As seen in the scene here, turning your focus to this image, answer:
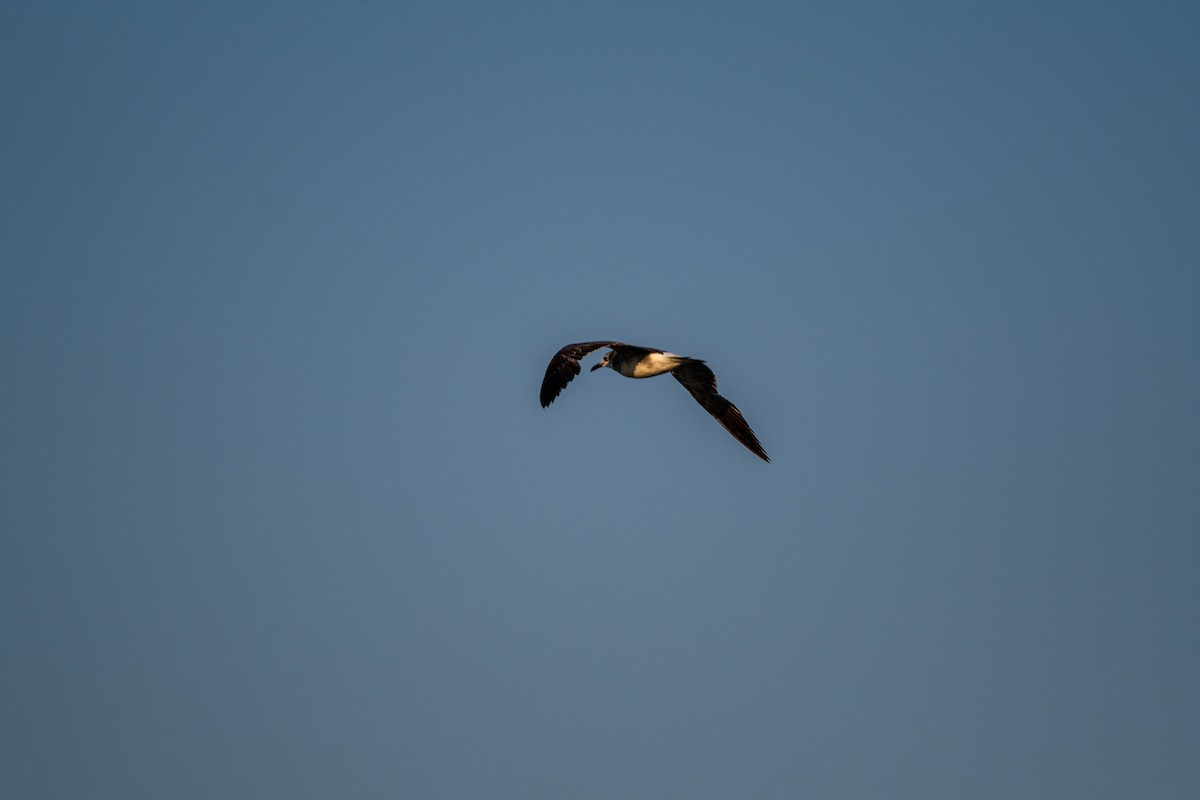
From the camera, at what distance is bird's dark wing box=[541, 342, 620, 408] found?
38594 mm

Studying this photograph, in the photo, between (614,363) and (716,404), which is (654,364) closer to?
(614,363)

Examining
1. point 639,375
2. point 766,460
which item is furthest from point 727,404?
point 639,375

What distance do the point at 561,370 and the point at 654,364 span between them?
2333mm

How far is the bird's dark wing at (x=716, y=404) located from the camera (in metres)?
41.8

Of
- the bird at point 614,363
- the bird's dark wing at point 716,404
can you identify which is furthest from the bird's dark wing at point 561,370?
the bird's dark wing at point 716,404

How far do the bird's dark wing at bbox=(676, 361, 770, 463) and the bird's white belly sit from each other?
273 centimetres

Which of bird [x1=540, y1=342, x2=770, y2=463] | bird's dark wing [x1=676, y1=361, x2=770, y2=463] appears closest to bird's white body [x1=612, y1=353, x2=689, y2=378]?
bird [x1=540, y1=342, x2=770, y2=463]

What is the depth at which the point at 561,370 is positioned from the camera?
38625 millimetres

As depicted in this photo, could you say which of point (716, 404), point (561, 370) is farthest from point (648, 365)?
point (716, 404)

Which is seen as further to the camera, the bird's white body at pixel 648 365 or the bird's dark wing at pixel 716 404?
the bird's dark wing at pixel 716 404

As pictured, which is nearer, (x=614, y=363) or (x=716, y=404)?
(x=614, y=363)

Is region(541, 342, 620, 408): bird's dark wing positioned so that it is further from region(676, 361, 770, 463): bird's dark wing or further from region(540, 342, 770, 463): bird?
region(676, 361, 770, 463): bird's dark wing

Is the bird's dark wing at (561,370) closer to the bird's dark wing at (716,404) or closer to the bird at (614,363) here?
the bird at (614,363)

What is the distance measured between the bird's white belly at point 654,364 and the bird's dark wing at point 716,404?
2.73 meters
